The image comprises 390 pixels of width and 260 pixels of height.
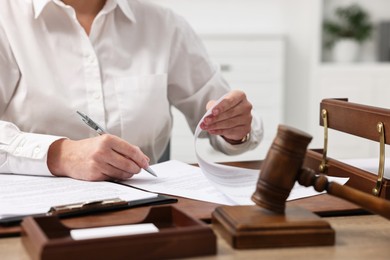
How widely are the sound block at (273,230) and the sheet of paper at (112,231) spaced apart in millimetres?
98

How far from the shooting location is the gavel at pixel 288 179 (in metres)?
0.78

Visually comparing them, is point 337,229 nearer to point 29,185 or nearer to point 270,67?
point 29,185

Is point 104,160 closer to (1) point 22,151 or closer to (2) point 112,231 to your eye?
(1) point 22,151

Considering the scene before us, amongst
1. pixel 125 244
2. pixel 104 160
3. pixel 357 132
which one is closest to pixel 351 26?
pixel 357 132

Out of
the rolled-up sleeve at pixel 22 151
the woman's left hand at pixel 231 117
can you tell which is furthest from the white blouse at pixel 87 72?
the woman's left hand at pixel 231 117

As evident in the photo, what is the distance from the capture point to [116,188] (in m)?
1.10

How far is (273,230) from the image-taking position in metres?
0.79

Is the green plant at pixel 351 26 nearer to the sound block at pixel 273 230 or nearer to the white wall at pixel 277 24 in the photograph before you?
the white wall at pixel 277 24

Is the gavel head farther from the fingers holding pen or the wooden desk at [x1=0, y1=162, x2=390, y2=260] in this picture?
the fingers holding pen

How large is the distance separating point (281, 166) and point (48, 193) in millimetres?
440

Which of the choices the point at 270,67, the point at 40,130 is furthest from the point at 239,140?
the point at 270,67

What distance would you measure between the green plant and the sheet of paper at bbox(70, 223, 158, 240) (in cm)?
405

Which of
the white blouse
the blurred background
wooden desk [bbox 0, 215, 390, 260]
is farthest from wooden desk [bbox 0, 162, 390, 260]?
the blurred background

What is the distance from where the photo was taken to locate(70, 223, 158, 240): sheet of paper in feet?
2.61
